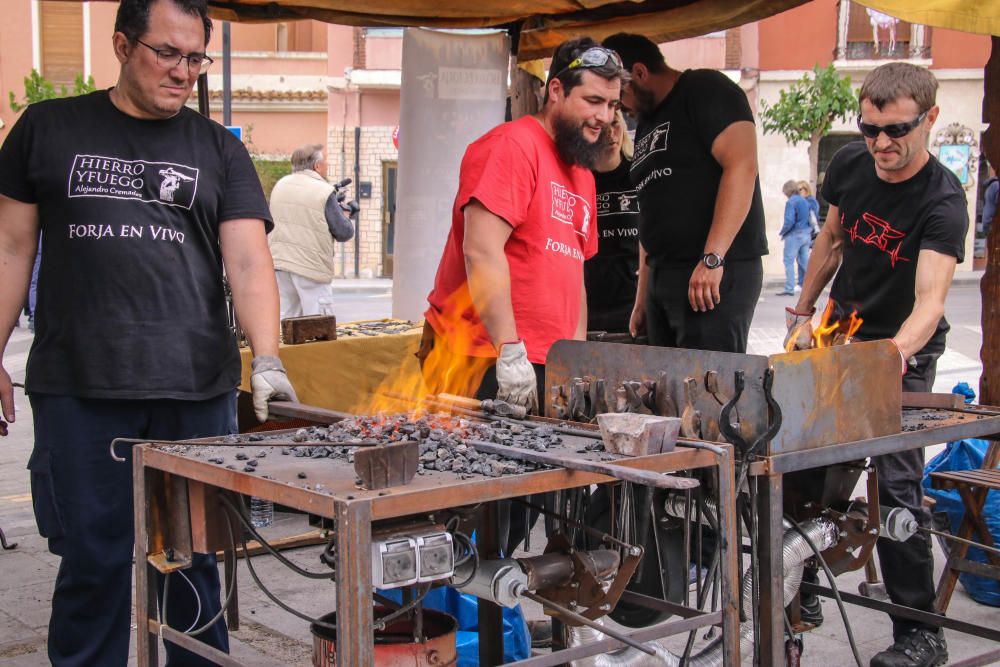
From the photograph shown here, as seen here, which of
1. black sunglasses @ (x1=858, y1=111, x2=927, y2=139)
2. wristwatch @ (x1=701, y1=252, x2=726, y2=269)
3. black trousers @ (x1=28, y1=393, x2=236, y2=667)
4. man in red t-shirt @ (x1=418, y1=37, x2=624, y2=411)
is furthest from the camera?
wristwatch @ (x1=701, y1=252, x2=726, y2=269)

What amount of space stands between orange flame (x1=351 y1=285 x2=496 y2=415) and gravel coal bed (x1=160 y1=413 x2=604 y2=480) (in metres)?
0.46

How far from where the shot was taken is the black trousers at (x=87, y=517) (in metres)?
2.74

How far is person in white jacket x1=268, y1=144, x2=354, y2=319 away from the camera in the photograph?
7.87 meters

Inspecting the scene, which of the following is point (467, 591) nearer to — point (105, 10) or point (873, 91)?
point (873, 91)

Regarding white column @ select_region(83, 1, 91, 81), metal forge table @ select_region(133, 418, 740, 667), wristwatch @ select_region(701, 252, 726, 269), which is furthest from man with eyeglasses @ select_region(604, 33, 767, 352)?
white column @ select_region(83, 1, 91, 81)

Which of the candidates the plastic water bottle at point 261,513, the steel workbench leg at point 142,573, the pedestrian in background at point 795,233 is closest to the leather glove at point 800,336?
the steel workbench leg at point 142,573

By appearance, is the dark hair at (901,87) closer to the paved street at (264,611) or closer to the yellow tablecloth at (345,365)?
the paved street at (264,611)

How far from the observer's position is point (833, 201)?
12.3 feet

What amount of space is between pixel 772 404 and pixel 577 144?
3.80ft

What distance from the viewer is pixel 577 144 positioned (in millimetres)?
3324

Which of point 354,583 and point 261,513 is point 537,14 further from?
point 354,583

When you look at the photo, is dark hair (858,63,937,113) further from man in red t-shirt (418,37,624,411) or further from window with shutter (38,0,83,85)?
window with shutter (38,0,83,85)

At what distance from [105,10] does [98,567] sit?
26.0 m

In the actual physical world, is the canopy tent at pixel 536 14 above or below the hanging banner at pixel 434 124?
above
